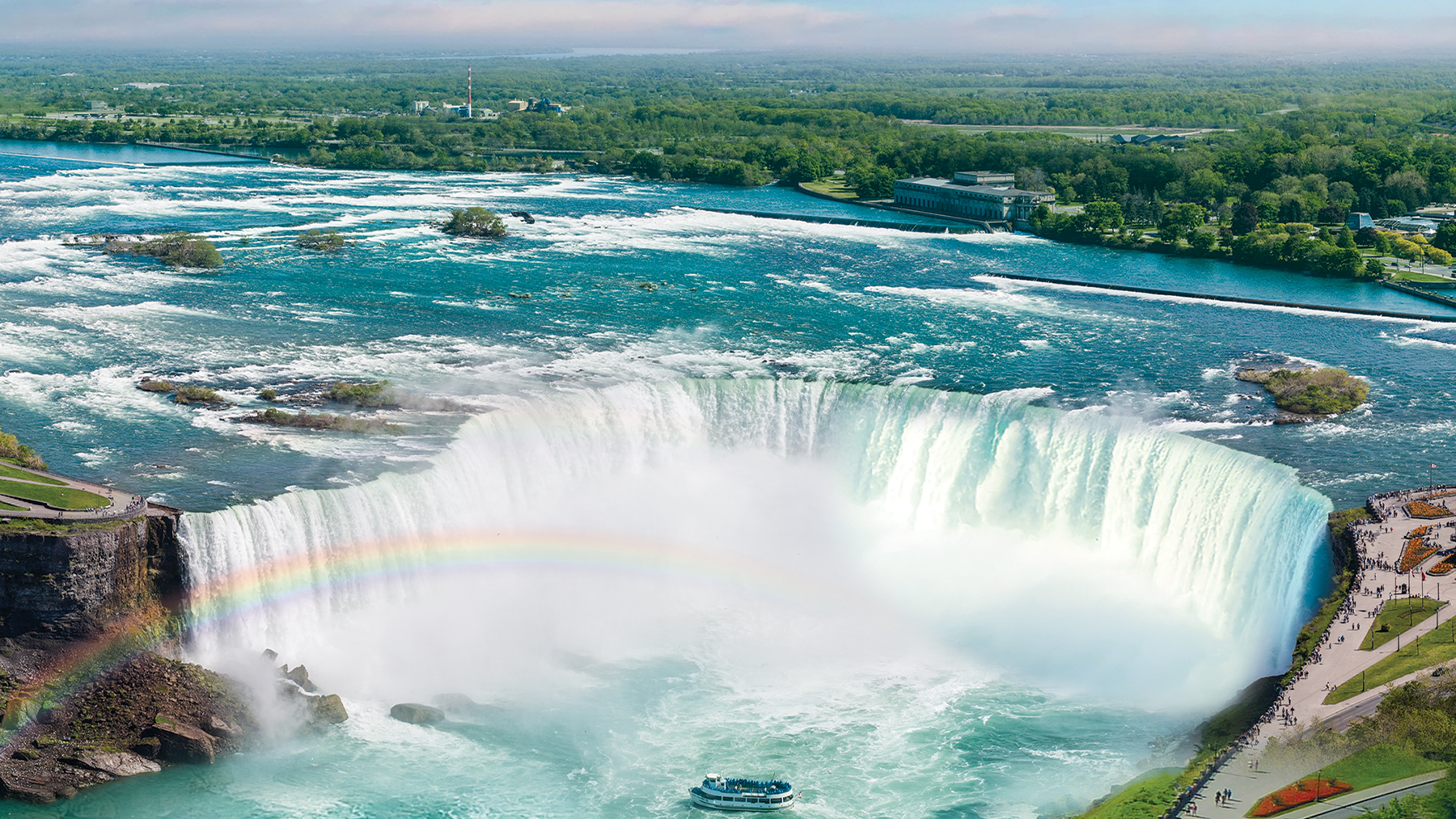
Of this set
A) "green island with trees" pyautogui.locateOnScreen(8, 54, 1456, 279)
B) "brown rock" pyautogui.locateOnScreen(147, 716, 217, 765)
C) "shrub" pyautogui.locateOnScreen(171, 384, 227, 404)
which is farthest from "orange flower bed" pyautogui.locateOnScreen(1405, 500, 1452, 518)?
"green island with trees" pyautogui.locateOnScreen(8, 54, 1456, 279)

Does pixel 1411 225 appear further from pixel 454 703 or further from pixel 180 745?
pixel 180 745

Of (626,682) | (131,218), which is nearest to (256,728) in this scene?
(626,682)

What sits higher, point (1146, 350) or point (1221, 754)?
point (1146, 350)

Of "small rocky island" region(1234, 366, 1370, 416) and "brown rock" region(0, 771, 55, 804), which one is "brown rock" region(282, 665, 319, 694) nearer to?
"brown rock" region(0, 771, 55, 804)

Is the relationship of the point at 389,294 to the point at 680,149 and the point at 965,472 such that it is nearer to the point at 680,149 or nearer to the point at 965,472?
the point at 965,472

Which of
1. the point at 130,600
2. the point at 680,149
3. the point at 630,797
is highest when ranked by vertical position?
the point at 680,149

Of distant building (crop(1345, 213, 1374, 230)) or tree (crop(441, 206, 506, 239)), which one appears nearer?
tree (crop(441, 206, 506, 239))

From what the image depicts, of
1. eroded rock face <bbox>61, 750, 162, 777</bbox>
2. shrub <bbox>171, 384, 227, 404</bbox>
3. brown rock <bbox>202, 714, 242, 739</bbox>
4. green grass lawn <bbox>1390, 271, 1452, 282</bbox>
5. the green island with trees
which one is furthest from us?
the green island with trees

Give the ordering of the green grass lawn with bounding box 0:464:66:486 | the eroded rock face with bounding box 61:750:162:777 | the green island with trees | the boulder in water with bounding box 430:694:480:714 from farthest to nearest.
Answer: the green island with trees → the green grass lawn with bounding box 0:464:66:486 → the boulder in water with bounding box 430:694:480:714 → the eroded rock face with bounding box 61:750:162:777
